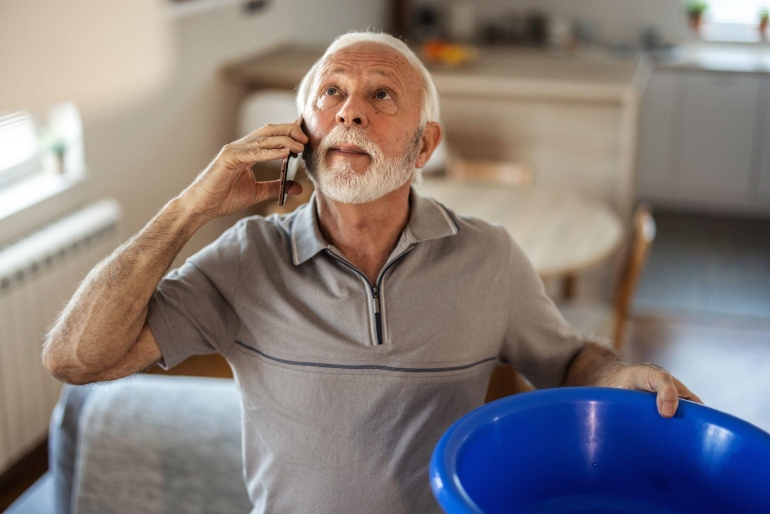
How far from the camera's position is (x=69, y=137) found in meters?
3.08

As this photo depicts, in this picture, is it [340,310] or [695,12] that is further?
[695,12]

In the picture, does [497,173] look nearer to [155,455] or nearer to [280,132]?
[155,455]

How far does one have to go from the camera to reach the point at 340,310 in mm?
1418

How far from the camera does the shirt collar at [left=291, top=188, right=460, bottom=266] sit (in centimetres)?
145

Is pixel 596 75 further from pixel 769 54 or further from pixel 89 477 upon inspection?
pixel 89 477

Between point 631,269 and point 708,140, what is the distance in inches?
122

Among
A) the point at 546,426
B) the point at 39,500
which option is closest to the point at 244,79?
the point at 39,500

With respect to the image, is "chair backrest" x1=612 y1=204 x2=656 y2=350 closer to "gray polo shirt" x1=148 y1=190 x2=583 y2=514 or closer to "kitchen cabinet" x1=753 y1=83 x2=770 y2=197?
"gray polo shirt" x1=148 y1=190 x2=583 y2=514

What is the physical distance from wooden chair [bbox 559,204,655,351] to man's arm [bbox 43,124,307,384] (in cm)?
167

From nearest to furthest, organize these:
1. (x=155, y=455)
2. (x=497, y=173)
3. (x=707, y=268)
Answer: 1. (x=155, y=455)
2. (x=497, y=173)
3. (x=707, y=268)

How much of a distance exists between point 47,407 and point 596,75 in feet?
9.07

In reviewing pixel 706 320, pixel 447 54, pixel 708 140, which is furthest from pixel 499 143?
pixel 708 140

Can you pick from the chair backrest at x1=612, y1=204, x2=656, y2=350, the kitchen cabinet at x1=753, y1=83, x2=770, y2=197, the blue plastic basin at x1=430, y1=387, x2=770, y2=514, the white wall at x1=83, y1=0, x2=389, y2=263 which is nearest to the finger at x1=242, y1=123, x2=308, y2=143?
the blue plastic basin at x1=430, y1=387, x2=770, y2=514

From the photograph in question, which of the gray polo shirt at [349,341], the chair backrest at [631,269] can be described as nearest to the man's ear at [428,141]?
the gray polo shirt at [349,341]
